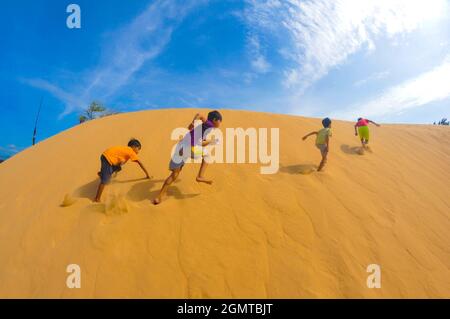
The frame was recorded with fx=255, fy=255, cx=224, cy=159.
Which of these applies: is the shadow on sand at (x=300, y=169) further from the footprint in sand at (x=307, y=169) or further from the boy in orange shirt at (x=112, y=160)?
the boy in orange shirt at (x=112, y=160)

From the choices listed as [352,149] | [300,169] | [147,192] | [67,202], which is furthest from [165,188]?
[352,149]

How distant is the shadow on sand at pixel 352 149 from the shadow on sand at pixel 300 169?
56.1 inches

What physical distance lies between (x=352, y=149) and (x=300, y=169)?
6.81ft

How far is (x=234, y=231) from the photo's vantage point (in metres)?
2.95

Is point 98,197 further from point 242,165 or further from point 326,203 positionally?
point 326,203

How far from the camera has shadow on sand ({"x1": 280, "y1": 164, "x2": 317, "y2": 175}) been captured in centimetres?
438

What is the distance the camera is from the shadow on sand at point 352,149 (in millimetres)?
5582

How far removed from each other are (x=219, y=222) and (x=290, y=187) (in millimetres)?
1358

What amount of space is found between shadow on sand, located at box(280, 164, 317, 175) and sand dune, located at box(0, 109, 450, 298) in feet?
0.10

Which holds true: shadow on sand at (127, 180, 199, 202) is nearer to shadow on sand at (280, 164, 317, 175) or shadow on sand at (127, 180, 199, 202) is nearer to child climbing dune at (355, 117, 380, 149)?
shadow on sand at (280, 164, 317, 175)

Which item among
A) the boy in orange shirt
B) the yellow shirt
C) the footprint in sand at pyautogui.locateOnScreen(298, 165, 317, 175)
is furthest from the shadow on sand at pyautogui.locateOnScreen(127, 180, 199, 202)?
the yellow shirt

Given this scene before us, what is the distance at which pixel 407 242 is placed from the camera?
294cm

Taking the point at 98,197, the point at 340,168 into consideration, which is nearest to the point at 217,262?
the point at 98,197
